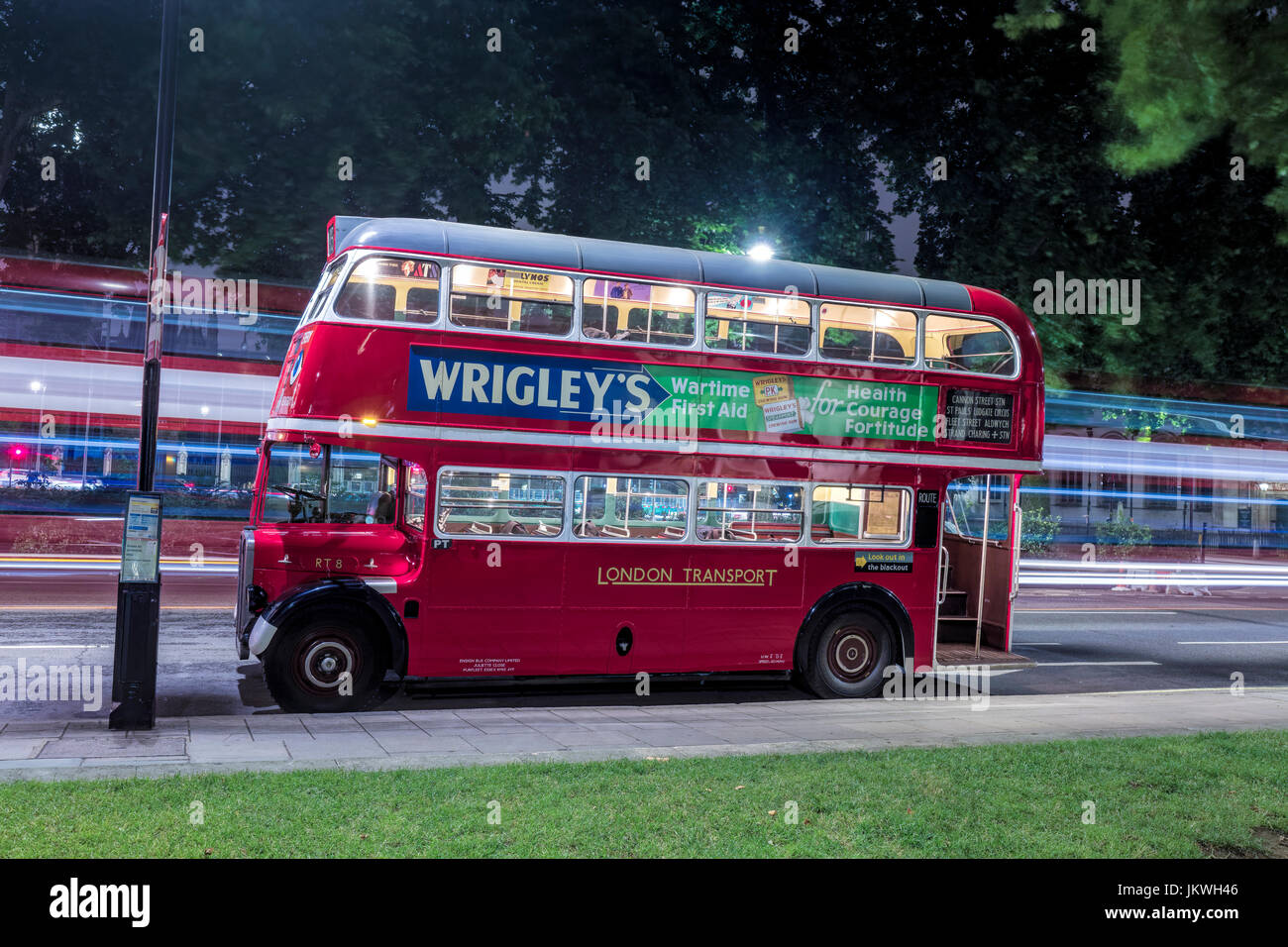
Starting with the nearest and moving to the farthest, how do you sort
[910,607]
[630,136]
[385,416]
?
[385,416]
[910,607]
[630,136]

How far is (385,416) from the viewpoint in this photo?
9.42m

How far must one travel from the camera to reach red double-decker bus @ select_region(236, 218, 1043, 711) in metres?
9.41

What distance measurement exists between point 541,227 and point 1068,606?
42.4 ft

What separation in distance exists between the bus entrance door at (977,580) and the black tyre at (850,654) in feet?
2.55

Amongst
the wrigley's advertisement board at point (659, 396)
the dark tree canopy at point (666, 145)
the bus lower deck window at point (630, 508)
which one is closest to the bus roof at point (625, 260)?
the wrigley's advertisement board at point (659, 396)

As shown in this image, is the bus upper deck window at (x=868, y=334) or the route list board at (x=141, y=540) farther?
the bus upper deck window at (x=868, y=334)

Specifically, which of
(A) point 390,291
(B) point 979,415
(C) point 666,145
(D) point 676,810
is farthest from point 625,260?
(C) point 666,145

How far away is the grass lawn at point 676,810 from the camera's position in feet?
17.4

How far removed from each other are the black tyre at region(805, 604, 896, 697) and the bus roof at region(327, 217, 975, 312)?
3306 millimetres

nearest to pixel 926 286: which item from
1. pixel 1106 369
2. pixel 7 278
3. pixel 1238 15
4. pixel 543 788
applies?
pixel 1238 15

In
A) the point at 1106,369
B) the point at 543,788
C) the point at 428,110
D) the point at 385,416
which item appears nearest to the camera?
the point at 543,788

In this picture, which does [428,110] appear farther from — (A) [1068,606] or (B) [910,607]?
(A) [1068,606]

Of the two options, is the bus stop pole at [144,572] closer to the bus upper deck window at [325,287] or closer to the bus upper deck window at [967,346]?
the bus upper deck window at [325,287]

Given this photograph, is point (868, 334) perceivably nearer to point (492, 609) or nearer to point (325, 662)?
point (492, 609)
